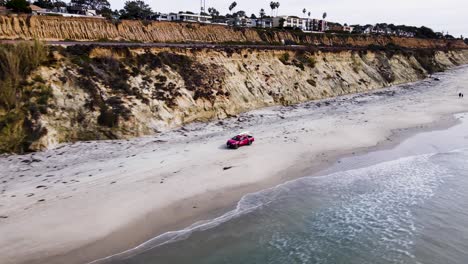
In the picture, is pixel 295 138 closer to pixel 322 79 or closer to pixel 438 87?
pixel 322 79

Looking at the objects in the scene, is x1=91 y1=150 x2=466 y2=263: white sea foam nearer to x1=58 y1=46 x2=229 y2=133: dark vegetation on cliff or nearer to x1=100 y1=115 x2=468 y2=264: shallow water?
x1=100 y1=115 x2=468 y2=264: shallow water

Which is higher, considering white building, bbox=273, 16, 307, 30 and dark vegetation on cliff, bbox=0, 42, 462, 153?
white building, bbox=273, 16, 307, 30

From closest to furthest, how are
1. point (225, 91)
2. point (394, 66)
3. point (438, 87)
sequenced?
Answer: point (225, 91)
point (438, 87)
point (394, 66)

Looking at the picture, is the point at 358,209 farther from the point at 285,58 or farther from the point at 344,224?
the point at 285,58

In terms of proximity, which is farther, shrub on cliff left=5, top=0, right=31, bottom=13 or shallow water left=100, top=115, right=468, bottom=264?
shrub on cliff left=5, top=0, right=31, bottom=13

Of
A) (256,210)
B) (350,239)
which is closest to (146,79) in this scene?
(256,210)

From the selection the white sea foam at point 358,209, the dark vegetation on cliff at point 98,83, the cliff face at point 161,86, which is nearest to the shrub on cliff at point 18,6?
the dark vegetation on cliff at point 98,83

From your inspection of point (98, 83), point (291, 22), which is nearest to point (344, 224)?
point (98, 83)

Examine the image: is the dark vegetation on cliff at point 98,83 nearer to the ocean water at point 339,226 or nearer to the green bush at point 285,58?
the green bush at point 285,58

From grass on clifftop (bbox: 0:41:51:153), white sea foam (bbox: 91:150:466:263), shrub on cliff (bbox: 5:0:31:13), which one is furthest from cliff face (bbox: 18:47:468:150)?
shrub on cliff (bbox: 5:0:31:13)
